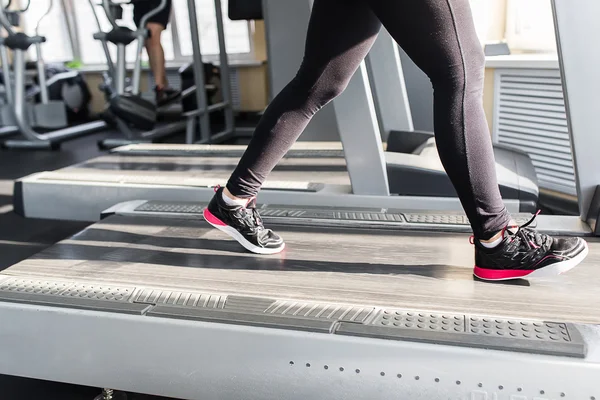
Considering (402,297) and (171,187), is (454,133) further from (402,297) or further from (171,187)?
(171,187)

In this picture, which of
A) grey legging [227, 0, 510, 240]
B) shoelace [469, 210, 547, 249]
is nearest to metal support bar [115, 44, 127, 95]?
grey legging [227, 0, 510, 240]

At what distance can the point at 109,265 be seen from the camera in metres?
1.45

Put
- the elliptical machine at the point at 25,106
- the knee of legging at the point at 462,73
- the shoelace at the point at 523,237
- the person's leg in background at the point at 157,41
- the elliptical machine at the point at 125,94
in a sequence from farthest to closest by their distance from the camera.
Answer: the person's leg in background at the point at 157,41 → the elliptical machine at the point at 25,106 → the elliptical machine at the point at 125,94 → the shoelace at the point at 523,237 → the knee of legging at the point at 462,73

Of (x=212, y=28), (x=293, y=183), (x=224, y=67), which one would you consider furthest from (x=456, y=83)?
(x=212, y=28)

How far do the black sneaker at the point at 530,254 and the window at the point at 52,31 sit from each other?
6.97 m

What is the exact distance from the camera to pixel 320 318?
1083mm

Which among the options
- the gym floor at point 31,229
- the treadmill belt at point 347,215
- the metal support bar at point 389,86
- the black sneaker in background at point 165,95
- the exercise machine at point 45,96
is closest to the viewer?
the gym floor at point 31,229

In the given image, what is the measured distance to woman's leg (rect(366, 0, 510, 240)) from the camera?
104 centimetres

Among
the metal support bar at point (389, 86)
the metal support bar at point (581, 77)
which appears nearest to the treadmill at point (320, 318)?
the metal support bar at point (581, 77)

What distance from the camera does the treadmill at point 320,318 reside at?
97 cm

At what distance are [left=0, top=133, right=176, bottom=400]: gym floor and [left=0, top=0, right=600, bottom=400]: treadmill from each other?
12 centimetres

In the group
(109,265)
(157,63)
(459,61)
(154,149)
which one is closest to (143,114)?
(157,63)

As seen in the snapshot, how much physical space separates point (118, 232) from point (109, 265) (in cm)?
31

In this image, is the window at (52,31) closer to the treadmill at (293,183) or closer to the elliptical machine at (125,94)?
the elliptical machine at (125,94)
